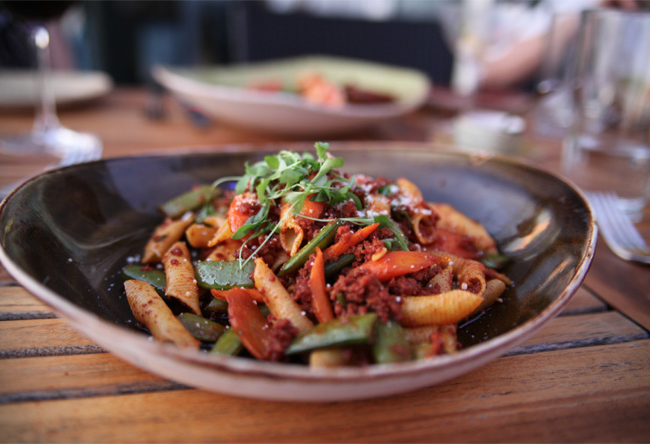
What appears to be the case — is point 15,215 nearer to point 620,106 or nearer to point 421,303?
point 421,303

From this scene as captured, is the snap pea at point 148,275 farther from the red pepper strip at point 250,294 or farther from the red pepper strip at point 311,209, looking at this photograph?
the red pepper strip at point 311,209

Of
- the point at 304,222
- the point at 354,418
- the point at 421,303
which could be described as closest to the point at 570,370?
the point at 421,303

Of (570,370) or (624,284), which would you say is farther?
(624,284)

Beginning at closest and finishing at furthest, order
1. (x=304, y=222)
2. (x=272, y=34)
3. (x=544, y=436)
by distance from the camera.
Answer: (x=544, y=436), (x=304, y=222), (x=272, y=34)

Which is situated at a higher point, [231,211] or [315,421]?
[231,211]

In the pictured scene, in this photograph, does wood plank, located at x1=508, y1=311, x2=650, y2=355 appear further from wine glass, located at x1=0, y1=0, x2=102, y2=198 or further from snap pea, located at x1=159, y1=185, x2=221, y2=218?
wine glass, located at x1=0, y1=0, x2=102, y2=198

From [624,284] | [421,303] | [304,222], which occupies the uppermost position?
[304,222]

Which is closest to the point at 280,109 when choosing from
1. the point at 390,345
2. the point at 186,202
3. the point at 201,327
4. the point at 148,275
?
the point at 186,202

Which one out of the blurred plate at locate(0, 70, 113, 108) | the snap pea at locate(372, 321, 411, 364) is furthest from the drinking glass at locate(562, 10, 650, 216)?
the blurred plate at locate(0, 70, 113, 108)
